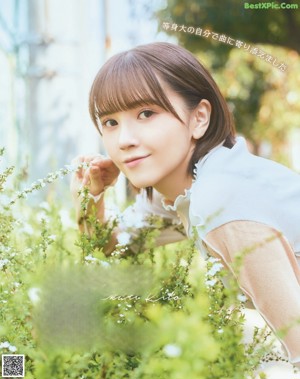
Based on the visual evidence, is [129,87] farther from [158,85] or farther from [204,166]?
[204,166]

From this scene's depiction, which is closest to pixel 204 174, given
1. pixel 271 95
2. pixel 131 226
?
pixel 131 226

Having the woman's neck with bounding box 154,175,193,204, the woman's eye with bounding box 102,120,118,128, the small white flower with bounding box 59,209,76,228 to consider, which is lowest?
the small white flower with bounding box 59,209,76,228

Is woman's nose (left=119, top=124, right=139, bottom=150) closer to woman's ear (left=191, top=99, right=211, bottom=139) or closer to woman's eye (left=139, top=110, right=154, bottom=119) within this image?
woman's eye (left=139, top=110, right=154, bottom=119)

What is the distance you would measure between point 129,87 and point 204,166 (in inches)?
9.5

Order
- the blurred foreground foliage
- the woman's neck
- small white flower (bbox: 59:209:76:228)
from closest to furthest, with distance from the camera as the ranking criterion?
1. the blurred foreground foliage
2. the woman's neck
3. small white flower (bbox: 59:209:76:228)

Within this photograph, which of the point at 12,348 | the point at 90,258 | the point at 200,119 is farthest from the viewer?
the point at 200,119

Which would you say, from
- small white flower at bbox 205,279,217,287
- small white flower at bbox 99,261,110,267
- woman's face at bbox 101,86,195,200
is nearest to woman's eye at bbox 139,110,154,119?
woman's face at bbox 101,86,195,200

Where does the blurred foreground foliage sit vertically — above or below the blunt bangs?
below

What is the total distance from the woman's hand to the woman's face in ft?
0.70

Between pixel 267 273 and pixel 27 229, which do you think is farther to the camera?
pixel 27 229

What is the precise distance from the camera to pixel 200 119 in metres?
1.56

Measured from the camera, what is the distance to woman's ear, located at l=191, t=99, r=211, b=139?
1.54 m

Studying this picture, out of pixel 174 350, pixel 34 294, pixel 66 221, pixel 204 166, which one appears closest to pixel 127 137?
pixel 204 166

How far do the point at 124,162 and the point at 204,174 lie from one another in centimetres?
19
